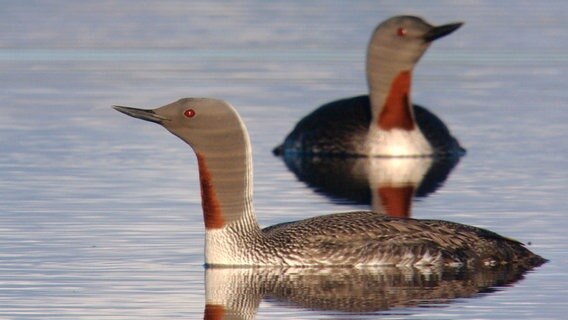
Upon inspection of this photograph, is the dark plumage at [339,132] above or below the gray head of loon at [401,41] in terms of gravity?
below

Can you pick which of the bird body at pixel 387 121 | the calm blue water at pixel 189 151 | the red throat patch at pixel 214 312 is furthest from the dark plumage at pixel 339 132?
the red throat patch at pixel 214 312

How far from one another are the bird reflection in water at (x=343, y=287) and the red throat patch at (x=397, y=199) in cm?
282

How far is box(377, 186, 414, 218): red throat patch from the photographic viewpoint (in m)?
16.1

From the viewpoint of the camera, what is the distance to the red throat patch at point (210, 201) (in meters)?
13.1

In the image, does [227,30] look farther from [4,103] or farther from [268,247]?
[268,247]

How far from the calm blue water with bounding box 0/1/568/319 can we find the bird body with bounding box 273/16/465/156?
Answer: 410 millimetres

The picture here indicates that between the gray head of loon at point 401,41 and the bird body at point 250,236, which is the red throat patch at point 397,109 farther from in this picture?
the bird body at point 250,236

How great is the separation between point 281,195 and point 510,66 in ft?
38.6

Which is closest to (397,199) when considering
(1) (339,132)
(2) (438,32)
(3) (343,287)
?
(2) (438,32)

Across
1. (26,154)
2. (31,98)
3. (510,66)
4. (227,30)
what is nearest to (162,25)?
(227,30)

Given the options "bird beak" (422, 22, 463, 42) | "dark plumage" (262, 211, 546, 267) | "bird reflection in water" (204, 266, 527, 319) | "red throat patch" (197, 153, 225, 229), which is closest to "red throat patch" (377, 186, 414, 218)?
"bird beak" (422, 22, 463, 42)

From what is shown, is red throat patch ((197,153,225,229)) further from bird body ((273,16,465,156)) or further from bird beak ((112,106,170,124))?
bird body ((273,16,465,156))

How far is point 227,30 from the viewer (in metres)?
33.5

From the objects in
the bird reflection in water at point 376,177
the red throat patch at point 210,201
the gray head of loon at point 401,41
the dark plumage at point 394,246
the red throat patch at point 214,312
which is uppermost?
the gray head of loon at point 401,41
